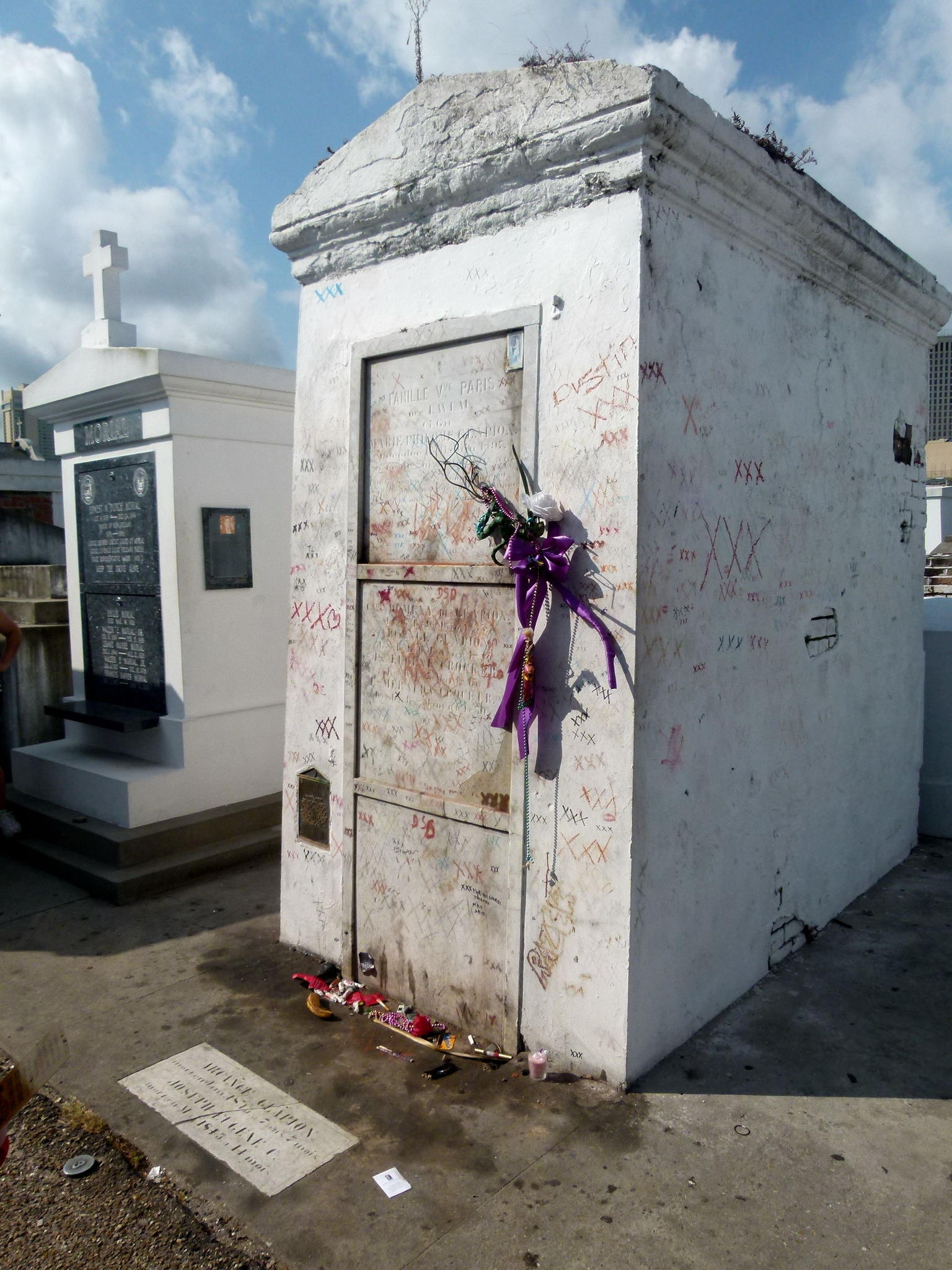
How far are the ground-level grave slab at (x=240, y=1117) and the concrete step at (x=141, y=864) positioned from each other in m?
1.81

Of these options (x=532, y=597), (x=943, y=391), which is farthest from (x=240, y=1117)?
(x=943, y=391)

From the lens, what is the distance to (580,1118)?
3.23 meters

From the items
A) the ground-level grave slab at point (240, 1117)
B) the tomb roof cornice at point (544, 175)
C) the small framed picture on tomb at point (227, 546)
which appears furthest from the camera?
the small framed picture on tomb at point (227, 546)

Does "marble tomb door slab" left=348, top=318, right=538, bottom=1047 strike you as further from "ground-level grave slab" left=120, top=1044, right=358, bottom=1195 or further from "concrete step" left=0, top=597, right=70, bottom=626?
"concrete step" left=0, top=597, right=70, bottom=626

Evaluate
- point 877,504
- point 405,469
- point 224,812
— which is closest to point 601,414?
point 405,469

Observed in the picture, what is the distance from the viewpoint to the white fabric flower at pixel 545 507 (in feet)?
11.0

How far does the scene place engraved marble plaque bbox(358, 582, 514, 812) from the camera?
12.1 feet

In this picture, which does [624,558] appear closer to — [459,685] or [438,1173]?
[459,685]

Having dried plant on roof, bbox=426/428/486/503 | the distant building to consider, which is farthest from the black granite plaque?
the distant building

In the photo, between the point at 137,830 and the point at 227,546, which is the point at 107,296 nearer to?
the point at 227,546

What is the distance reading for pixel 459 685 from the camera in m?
3.81

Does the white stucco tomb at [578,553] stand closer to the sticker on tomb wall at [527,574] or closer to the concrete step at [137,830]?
the sticker on tomb wall at [527,574]

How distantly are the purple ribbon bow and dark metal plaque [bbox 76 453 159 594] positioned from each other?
337cm

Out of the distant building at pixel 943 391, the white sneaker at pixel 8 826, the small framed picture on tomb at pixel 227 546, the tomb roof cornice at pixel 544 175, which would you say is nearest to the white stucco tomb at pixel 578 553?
the tomb roof cornice at pixel 544 175
